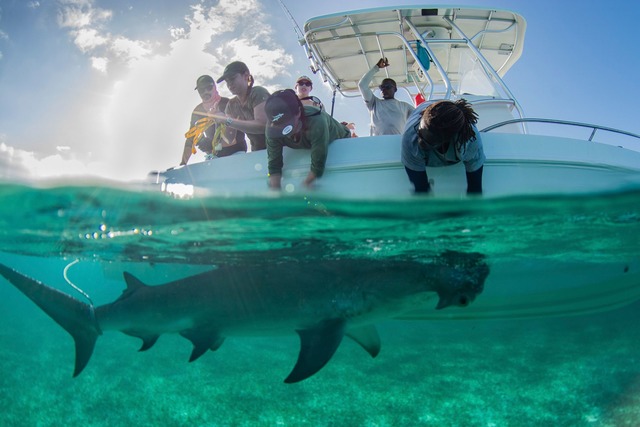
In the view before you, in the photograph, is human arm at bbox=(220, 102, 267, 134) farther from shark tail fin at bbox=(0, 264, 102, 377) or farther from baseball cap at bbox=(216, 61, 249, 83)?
shark tail fin at bbox=(0, 264, 102, 377)

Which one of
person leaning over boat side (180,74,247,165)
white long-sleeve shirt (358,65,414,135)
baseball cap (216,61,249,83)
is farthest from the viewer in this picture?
person leaning over boat side (180,74,247,165)

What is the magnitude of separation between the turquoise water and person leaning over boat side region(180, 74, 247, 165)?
1426 mm

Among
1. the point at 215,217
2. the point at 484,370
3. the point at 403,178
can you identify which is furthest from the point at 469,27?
the point at 484,370

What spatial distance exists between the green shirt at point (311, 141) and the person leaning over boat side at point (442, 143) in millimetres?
956

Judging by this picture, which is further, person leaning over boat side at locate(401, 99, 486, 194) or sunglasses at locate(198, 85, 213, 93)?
sunglasses at locate(198, 85, 213, 93)

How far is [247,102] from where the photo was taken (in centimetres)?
562

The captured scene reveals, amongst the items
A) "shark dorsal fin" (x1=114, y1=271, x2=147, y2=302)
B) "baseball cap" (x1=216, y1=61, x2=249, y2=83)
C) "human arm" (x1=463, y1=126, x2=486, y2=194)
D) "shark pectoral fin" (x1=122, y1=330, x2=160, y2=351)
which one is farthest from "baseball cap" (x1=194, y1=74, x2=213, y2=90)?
"human arm" (x1=463, y1=126, x2=486, y2=194)

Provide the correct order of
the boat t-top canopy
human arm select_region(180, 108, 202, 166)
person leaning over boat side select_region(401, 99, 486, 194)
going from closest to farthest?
person leaning over boat side select_region(401, 99, 486, 194), human arm select_region(180, 108, 202, 166), the boat t-top canopy

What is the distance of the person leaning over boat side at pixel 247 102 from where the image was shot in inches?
206

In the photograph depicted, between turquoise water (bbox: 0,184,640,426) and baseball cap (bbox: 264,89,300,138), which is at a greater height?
baseball cap (bbox: 264,89,300,138)

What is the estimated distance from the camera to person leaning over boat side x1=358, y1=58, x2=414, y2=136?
580 cm

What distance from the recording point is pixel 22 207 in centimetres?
527

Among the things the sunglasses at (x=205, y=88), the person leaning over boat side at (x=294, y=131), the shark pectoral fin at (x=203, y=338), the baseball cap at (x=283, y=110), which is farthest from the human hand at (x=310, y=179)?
the sunglasses at (x=205, y=88)

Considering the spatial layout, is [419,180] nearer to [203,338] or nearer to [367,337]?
[367,337]
